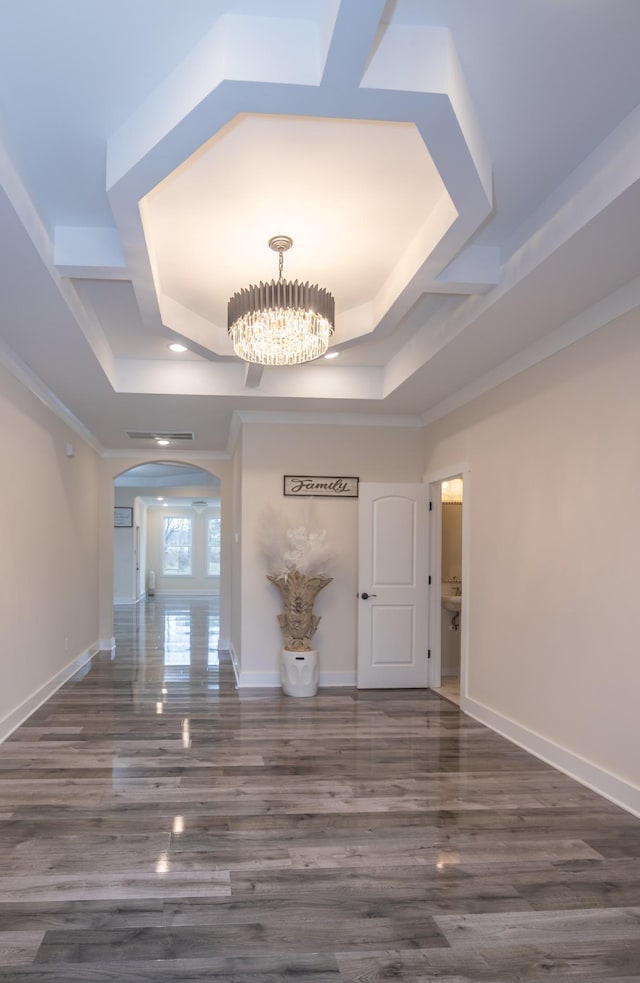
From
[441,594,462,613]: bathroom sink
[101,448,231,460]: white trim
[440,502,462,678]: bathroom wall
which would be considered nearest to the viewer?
[441,594,462,613]: bathroom sink

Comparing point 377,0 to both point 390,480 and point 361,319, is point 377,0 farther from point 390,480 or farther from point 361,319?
point 390,480

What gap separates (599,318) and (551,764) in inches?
104

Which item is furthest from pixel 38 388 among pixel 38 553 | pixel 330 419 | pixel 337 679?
pixel 337 679

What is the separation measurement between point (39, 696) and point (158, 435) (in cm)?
325

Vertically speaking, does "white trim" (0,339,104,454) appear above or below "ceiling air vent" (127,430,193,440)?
above

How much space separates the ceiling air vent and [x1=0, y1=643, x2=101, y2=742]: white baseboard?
2.56 metres

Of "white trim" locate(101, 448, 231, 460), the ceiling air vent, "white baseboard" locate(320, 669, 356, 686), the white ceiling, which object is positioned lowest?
"white baseboard" locate(320, 669, 356, 686)

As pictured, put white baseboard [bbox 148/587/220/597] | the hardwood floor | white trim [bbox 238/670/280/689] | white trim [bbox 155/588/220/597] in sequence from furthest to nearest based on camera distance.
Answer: white trim [bbox 155/588/220/597] → white baseboard [bbox 148/587/220/597] → white trim [bbox 238/670/280/689] → the hardwood floor

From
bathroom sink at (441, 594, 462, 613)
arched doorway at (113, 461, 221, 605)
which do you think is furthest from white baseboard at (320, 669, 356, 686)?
arched doorway at (113, 461, 221, 605)

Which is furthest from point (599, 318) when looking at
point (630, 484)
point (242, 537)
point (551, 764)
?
point (242, 537)

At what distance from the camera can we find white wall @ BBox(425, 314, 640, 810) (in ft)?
11.3

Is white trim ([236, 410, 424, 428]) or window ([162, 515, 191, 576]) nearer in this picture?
white trim ([236, 410, 424, 428])

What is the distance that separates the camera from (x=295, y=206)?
10.4 ft

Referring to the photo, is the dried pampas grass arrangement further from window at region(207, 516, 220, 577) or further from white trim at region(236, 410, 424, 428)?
window at region(207, 516, 220, 577)
